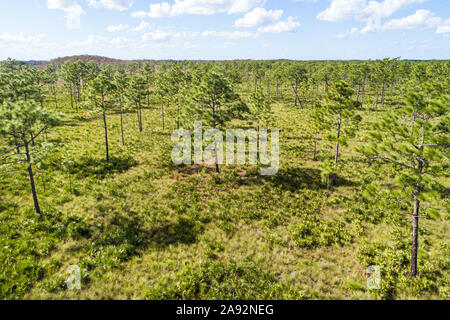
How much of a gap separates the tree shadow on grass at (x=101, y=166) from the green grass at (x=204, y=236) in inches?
4.7

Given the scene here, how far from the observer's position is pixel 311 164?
28531mm

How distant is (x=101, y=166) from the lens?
82.9 feet

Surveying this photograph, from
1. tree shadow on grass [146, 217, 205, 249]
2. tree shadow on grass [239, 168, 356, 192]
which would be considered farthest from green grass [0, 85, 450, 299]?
tree shadow on grass [239, 168, 356, 192]

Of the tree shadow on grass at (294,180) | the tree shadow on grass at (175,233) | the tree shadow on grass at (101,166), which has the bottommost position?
the tree shadow on grass at (175,233)

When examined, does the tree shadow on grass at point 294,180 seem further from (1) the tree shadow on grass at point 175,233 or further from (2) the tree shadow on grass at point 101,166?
(2) the tree shadow on grass at point 101,166

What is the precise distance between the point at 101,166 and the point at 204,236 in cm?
1651

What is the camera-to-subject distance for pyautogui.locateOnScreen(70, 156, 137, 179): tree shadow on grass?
931 inches

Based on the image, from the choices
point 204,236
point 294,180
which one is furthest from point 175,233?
point 294,180

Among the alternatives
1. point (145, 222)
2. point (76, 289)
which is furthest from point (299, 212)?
point (76, 289)

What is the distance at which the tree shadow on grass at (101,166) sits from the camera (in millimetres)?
23650

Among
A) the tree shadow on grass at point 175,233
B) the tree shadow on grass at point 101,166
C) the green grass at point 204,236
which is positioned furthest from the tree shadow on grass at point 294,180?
the tree shadow on grass at point 101,166

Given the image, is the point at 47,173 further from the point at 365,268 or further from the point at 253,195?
the point at 365,268
